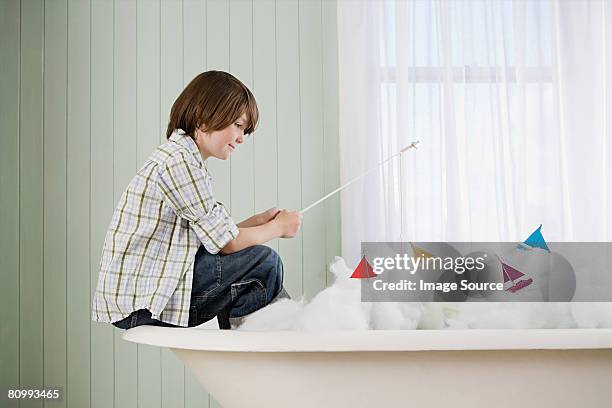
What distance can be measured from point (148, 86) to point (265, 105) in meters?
0.42

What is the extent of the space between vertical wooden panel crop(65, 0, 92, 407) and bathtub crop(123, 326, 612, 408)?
1158 mm

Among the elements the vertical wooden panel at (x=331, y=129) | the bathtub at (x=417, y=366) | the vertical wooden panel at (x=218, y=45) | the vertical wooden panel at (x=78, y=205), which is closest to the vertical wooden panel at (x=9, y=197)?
the vertical wooden panel at (x=78, y=205)

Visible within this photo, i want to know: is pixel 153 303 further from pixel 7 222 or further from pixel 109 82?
pixel 109 82

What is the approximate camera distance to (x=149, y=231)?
4.67 feet

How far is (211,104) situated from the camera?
5.06ft

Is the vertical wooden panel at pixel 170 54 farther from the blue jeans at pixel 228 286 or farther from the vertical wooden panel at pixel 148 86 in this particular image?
the blue jeans at pixel 228 286

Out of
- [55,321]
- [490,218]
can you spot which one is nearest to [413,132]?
[490,218]

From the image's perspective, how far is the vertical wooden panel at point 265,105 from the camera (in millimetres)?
2289

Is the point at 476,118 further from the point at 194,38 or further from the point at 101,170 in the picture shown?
the point at 101,170

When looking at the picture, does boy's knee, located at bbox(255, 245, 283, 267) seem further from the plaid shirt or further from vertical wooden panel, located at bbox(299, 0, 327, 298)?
vertical wooden panel, located at bbox(299, 0, 327, 298)

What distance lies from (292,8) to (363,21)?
10.4 inches

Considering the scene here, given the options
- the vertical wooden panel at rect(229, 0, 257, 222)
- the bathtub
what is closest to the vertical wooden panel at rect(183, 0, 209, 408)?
the vertical wooden panel at rect(229, 0, 257, 222)

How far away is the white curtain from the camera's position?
2.28m

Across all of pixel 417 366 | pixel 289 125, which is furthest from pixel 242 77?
pixel 417 366
